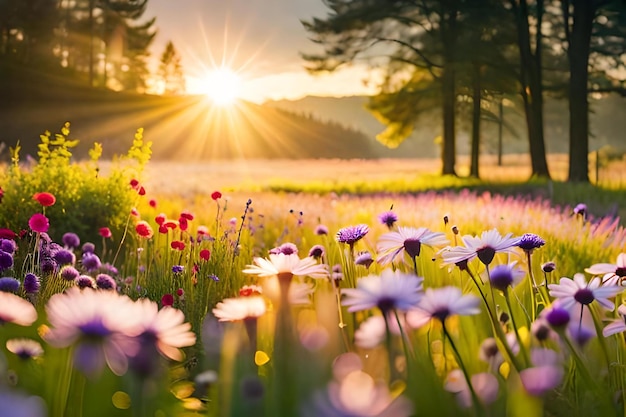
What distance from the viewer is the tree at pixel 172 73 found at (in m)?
62.9

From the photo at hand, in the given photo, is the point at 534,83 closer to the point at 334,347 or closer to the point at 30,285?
the point at 30,285

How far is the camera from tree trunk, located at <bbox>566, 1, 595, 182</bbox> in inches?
552

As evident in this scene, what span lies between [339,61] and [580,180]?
21.9ft

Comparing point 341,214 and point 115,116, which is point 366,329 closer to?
point 341,214

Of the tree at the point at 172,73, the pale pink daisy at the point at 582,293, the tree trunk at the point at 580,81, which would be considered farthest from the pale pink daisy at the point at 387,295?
the tree at the point at 172,73

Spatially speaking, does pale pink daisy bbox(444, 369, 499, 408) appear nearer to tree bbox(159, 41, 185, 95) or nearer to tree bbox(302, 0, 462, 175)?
tree bbox(302, 0, 462, 175)

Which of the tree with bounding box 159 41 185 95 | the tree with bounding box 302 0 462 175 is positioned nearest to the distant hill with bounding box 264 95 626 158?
the tree with bounding box 302 0 462 175

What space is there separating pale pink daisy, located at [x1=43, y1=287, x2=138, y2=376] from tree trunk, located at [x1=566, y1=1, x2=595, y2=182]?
14.7 m

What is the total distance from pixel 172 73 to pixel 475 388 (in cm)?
7027

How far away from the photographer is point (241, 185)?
15.9 meters

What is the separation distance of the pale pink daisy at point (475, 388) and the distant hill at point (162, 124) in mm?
13859

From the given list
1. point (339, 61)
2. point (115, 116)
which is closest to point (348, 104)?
point (115, 116)

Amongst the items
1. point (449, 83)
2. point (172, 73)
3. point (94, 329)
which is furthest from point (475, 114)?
point (172, 73)

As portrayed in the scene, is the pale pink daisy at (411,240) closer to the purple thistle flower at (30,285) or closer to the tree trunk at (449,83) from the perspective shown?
the purple thistle flower at (30,285)
